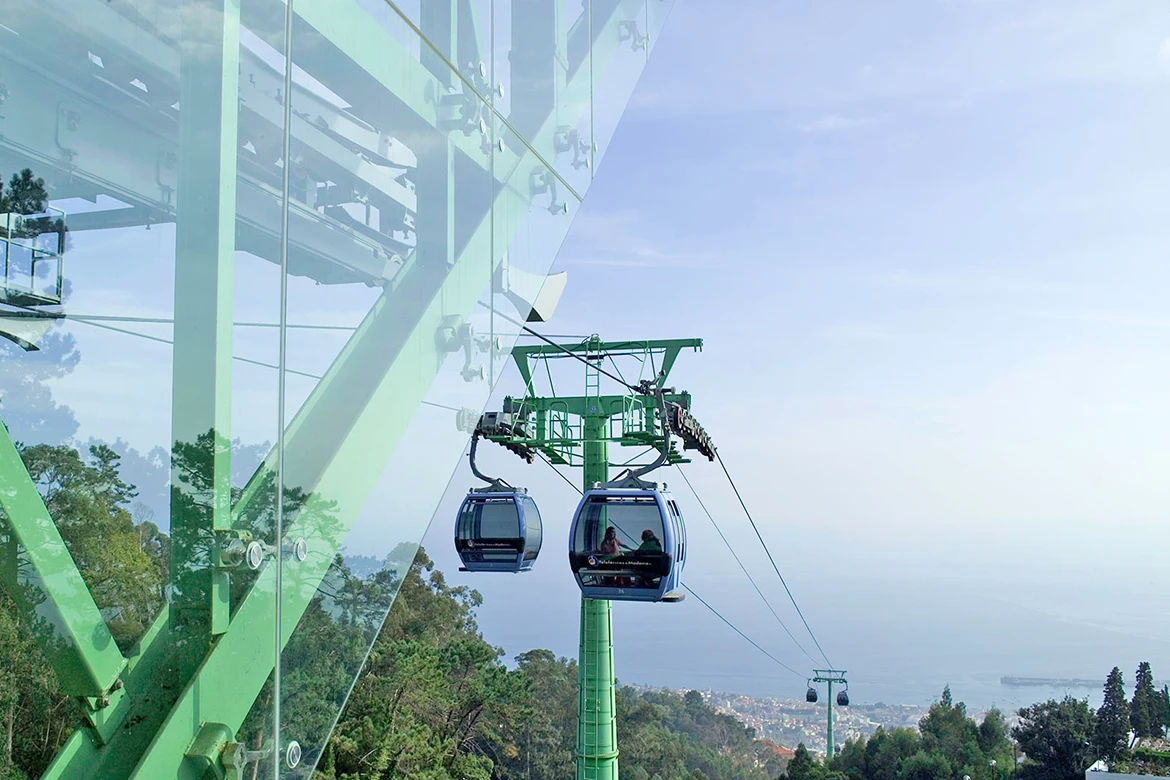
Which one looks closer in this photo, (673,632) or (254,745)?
(254,745)

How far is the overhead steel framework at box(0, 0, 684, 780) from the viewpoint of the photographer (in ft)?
4.67

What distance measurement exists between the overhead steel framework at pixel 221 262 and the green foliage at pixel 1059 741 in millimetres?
57284

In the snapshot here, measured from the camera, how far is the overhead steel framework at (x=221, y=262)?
142cm

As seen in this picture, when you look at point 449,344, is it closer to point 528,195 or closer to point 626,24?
point 528,195

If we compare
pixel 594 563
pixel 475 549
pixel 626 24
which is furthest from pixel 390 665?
pixel 626 24

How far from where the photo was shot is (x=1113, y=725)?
52.0m

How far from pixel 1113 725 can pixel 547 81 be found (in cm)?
5937

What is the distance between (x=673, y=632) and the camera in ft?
625

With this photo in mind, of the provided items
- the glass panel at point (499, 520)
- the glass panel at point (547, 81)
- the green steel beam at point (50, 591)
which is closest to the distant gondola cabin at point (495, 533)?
the glass panel at point (499, 520)

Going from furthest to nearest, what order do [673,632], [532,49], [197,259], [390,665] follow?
[673,632] < [390,665] < [532,49] < [197,259]

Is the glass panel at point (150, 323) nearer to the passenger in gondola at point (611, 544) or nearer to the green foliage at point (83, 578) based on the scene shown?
the green foliage at point (83, 578)

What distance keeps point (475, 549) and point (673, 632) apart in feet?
605

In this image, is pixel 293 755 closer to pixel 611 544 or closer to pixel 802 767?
pixel 611 544

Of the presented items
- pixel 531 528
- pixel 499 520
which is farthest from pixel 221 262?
pixel 531 528
